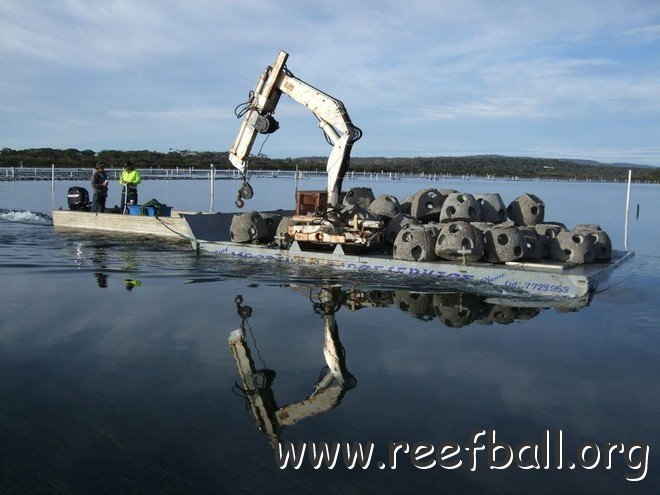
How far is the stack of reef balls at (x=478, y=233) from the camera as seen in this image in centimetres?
1278

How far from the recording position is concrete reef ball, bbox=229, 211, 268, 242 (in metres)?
15.9

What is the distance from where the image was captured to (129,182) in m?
21.4

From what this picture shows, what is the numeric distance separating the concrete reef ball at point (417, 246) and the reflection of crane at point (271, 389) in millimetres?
4311

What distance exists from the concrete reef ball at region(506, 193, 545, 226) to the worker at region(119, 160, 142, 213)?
11.6 m

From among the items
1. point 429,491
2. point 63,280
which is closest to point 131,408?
point 429,491

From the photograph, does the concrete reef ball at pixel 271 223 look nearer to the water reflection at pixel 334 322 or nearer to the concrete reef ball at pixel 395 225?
the concrete reef ball at pixel 395 225

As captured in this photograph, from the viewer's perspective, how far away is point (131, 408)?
6.30 meters

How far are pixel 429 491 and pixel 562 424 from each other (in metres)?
1.82

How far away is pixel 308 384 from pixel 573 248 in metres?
8.35

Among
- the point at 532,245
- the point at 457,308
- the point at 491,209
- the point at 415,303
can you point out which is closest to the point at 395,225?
the point at 491,209

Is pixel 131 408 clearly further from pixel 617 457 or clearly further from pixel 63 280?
pixel 63 280
